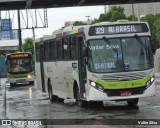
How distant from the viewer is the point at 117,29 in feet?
54.5

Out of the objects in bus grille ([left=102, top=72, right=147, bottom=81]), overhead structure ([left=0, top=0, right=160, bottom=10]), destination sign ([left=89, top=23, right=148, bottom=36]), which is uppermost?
overhead structure ([left=0, top=0, right=160, bottom=10])

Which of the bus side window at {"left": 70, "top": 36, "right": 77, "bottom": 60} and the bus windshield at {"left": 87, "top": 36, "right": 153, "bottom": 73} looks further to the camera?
the bus side window at {"left": 70, "top": 36, "right": 77, "bottom": 60}

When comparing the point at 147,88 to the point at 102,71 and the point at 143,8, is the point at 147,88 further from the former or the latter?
the point at 143,8

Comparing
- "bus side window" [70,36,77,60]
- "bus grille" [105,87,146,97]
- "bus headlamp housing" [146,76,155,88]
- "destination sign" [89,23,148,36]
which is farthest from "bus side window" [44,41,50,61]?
"bus headlamp housing" [146,76,155,88]

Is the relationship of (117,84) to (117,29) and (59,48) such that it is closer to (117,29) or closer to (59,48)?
(117,29)

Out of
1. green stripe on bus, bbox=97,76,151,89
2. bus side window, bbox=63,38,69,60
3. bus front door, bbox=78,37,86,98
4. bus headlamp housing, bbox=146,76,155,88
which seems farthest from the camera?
bus side window, bbox=63,38,69,60

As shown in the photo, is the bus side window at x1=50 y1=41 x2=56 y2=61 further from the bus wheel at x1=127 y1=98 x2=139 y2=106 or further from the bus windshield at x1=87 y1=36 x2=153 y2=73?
the bus windshield at x1=87 y1=36 x2=153 y2=73

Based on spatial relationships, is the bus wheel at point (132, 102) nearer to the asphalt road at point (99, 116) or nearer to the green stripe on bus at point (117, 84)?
the asphalt road at point (99, 116)

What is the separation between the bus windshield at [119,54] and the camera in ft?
53.2

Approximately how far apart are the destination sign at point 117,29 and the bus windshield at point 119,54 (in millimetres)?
237

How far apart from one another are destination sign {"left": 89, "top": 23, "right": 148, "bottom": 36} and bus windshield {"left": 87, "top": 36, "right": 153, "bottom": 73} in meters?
0.24

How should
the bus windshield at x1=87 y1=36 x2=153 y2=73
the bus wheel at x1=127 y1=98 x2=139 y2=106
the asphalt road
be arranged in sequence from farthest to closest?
the bus wheel at x1=127 y1=98 x2=139 y2=106 < the bus windshield at x1=87 y1=36 x2=153 y2=73 < the asphalt road

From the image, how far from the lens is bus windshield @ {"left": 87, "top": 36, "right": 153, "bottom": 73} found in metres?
16.2

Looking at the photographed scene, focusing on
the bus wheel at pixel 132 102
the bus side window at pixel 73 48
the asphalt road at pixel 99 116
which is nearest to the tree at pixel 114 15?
the asphalt road at pixel 99 116
